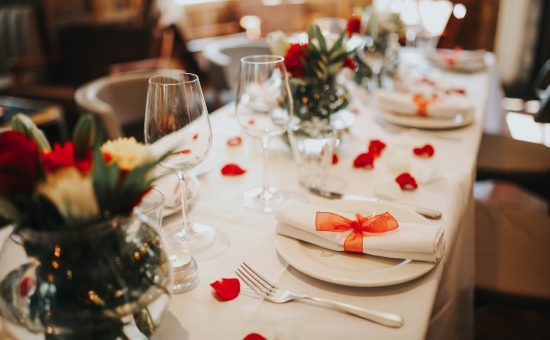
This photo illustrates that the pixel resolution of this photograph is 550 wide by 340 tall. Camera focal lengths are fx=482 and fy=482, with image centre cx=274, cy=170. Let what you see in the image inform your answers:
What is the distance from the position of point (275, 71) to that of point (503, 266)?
855mm

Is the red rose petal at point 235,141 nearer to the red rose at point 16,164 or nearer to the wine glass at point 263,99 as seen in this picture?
the wine glass at point 263,99

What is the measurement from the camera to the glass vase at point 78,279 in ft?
1.78

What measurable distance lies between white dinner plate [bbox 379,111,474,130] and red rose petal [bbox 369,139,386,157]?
0.23m

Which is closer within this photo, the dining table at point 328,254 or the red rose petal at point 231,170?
the dining table at point 328,254

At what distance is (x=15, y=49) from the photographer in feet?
14.3

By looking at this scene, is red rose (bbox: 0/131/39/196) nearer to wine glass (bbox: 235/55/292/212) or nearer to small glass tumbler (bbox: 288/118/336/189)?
wine glass (bbox: 235/55/292/212)

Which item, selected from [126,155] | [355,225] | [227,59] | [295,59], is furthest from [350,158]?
[227,59]

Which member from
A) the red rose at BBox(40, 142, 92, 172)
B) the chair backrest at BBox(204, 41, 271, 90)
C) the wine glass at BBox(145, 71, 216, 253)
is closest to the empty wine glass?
the chair backrest at BBox(204, 41, 271, 90)

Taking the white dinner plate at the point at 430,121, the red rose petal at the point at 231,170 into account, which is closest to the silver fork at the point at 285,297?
the red rose petal at the point at 231,170

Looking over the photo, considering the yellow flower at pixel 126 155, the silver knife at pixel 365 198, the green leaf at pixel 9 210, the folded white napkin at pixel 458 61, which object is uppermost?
the yellow flower at pixel 126 155

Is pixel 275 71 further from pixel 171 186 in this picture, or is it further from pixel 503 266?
pixel 503 266

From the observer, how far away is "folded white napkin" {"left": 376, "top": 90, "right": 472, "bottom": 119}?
158 centimetres

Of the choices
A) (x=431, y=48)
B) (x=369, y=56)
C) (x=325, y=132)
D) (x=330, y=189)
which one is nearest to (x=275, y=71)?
(x=325, y=132)

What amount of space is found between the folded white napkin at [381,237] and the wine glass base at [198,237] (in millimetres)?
146
